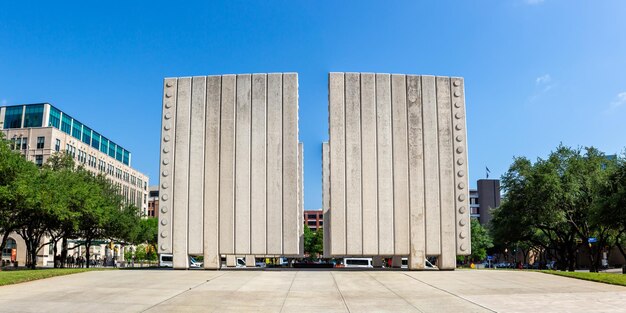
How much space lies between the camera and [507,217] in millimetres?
56062

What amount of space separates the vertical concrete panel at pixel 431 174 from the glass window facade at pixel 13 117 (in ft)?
317

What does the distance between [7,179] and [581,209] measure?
154ft

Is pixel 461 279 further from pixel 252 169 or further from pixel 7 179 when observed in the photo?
pixel 7 179

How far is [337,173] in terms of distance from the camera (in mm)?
38969

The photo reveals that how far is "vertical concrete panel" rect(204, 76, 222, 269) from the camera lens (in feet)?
129

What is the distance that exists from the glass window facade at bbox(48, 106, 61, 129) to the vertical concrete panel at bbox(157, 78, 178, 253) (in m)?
80.1

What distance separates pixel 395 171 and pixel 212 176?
12753 mm

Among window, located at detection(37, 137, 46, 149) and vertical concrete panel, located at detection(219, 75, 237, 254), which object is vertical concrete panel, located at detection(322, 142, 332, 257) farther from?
window, located at detection(37, 137, 46, 149)

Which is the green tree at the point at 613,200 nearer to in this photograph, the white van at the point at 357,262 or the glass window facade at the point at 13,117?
the white van at the point at 357,262

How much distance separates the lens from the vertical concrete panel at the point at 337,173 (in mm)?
38781

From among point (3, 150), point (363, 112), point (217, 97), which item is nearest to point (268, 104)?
point (217, 97)

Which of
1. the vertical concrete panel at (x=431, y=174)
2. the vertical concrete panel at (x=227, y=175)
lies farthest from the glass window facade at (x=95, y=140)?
the vertical concrete panel at (x=431, y=174)

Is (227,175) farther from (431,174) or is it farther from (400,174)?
(431,174)

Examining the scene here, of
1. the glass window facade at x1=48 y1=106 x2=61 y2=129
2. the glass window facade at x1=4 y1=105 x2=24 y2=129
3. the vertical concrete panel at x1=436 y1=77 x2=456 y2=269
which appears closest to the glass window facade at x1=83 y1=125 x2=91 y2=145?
the glass window facade at x1=48 y1=106 x2=61 y2=129
